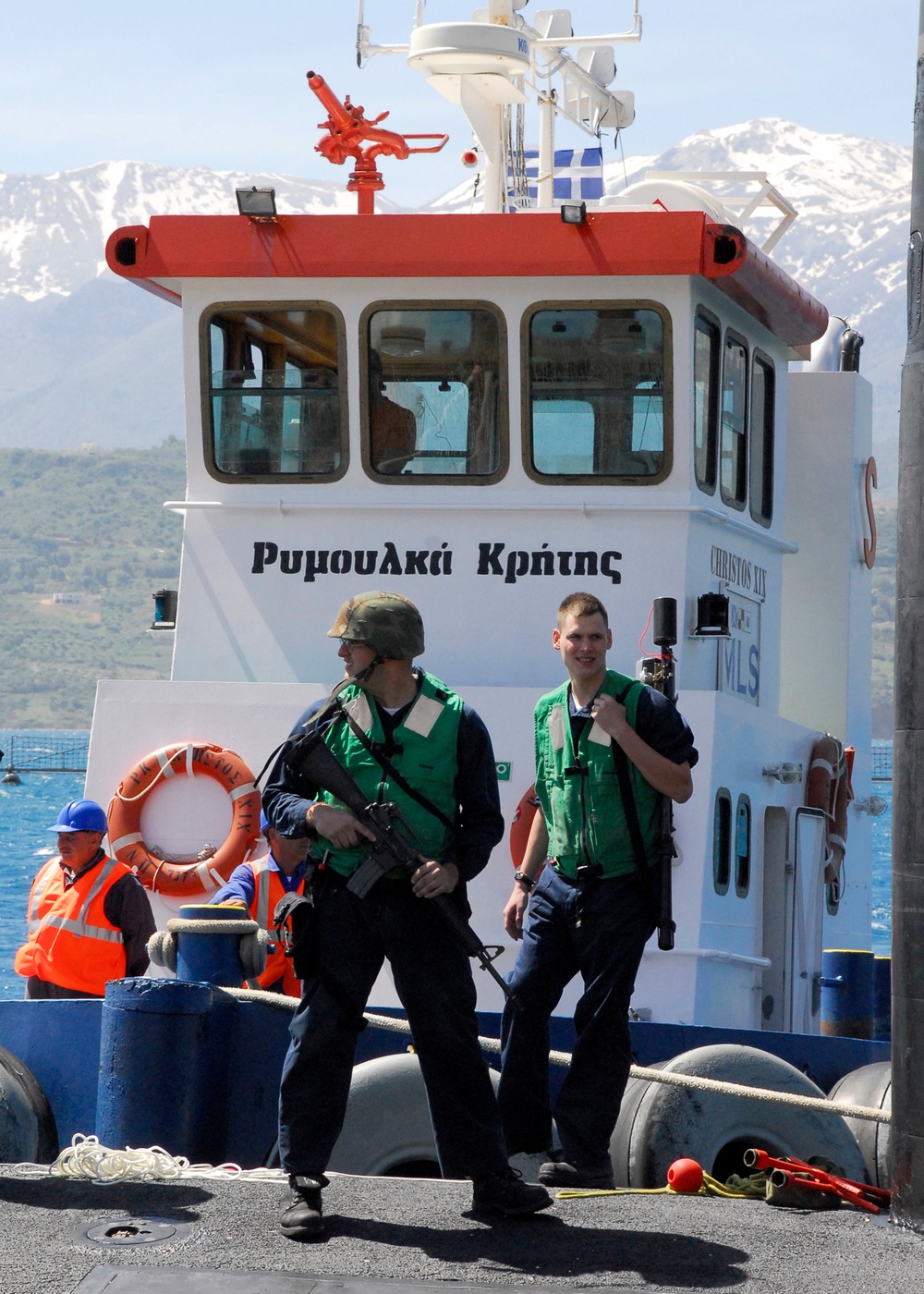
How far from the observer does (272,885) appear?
24.5 ft

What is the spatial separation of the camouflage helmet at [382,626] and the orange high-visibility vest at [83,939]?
313 centimetres

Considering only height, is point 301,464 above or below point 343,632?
above

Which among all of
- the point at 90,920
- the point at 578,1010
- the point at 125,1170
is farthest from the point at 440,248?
the point at 125,1170

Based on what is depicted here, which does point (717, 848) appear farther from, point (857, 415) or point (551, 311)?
point (857, 415)

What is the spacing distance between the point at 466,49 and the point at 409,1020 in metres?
6.66

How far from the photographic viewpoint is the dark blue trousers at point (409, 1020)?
4820 mm

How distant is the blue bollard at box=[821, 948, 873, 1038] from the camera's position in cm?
852

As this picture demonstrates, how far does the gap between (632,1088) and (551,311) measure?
163 inches

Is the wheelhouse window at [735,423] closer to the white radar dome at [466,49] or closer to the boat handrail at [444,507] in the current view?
the boat handrail at [444,507]

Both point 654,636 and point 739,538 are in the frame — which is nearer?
point 654,636

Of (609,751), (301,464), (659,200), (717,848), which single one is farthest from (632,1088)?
(659,200)

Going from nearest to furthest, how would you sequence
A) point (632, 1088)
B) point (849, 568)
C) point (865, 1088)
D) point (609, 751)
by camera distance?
point (609, 751) < point (632, 1088) < point (865, 1088) < point (849, 568)

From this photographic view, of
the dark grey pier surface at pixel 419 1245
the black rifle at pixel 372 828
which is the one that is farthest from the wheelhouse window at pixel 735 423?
the dark grey pier surface at pixel 419 1245

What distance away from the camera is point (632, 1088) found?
600cm
